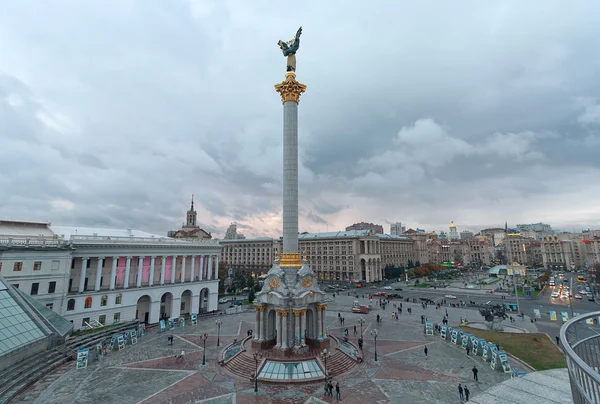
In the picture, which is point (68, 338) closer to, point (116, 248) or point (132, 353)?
point (132, 353)

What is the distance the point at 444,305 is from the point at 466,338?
3329 centimetres

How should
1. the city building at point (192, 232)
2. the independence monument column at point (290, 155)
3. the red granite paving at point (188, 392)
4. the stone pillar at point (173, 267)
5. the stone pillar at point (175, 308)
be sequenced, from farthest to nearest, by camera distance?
the city building at point (192, 232) < the stone pillar at point (173, 267) < the stone pillar at point (175, 308) < the independence monument column at point (290, 155) < the red granite paving at point (188, 392)

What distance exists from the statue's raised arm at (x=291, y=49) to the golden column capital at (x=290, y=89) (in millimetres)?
1647

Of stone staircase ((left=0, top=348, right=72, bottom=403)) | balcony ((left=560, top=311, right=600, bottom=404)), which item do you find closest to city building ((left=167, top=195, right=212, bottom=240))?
stone staircase ((left=0, top=348, right=72, bottom=403))

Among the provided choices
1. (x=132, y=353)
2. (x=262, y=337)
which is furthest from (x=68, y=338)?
(x=262, y=337)

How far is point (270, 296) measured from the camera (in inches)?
1359

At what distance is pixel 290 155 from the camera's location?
126 feet

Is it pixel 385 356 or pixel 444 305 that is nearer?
pixel 385 356

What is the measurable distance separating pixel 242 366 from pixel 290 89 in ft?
105

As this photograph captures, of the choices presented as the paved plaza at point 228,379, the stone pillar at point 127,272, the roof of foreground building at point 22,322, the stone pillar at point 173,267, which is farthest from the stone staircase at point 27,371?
the stone pillar at point 173,267

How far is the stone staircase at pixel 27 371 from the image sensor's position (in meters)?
24.8

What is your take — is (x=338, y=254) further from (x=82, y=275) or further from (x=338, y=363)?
(x=338, y=363)

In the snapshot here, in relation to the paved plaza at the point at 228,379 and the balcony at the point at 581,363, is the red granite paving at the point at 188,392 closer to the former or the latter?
the paved plaza at the point at 228,379

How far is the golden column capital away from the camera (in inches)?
1555
